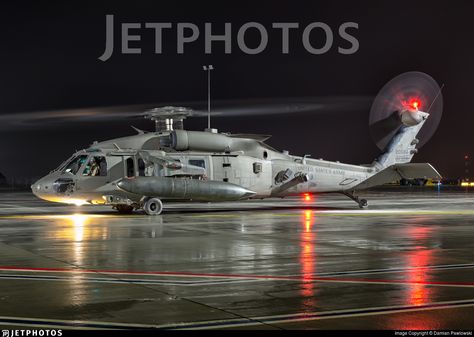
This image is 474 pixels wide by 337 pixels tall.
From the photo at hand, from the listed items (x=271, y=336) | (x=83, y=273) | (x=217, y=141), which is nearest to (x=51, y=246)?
(x=83, y=273)

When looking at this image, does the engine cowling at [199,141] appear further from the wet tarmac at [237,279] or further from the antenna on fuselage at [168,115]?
the antenna on fuselage at [168,115]

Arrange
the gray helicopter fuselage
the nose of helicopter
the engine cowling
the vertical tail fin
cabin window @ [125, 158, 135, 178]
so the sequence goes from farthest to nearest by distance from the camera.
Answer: the vertical tail fin < the engine cowling < cabin window @ [125, 158, 135, 178] < the gray helicopter fuselage < the nose of helicopter

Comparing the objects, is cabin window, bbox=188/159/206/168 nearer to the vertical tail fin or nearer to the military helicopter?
the military helicopter

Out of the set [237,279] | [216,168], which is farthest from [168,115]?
[237,279]

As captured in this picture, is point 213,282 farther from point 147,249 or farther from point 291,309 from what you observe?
point 147,249

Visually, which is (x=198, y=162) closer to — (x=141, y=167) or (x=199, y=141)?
(x=199, y=141)

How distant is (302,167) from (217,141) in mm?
4963

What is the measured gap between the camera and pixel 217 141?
93.6 ft

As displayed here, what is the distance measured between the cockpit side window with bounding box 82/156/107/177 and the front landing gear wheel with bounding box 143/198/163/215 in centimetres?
218

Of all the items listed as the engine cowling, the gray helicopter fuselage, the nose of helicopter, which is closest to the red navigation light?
the gray helicopter fuselage

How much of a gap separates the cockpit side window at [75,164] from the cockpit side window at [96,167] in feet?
0.99

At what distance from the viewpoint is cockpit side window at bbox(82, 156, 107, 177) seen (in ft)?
87.5

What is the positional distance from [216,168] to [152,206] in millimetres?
3760

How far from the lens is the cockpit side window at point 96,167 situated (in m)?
26.7
